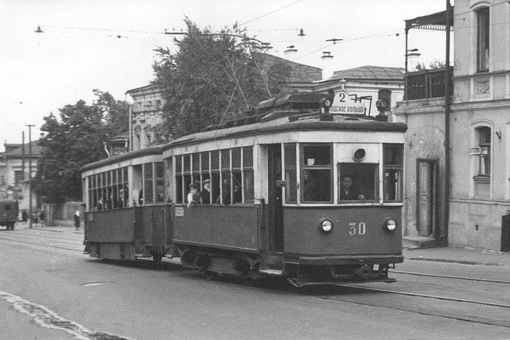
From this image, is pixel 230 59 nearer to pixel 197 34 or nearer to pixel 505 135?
pixel 197 34

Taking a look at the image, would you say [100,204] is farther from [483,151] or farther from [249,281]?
[483,151]

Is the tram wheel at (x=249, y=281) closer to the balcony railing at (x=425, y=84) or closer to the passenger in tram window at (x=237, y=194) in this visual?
the passenger in tram window at (x=237, y=194)

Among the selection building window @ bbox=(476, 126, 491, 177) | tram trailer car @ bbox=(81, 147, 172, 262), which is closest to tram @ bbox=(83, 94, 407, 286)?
tram trailer car @ bbox=(81, 147, 172, 262)

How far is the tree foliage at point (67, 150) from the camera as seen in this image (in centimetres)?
7100

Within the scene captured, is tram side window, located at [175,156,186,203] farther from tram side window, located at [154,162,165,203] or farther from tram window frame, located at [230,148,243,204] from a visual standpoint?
tram window frame, located at [230,148,243,204]

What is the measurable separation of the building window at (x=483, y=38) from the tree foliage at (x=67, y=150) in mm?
47915

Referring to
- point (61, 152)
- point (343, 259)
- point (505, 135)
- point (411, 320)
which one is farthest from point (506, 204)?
point (61, 152)

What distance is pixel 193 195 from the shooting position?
17375 millimetres

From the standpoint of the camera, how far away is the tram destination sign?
14461 mm

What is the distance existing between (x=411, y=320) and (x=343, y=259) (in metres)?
3.00

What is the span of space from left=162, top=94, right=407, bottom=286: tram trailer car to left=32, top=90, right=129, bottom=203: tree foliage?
187ft

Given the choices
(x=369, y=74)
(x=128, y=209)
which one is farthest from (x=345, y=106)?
(x=369, y=74)

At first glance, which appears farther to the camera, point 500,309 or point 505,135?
point 505,135

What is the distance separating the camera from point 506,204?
25.4 metres
